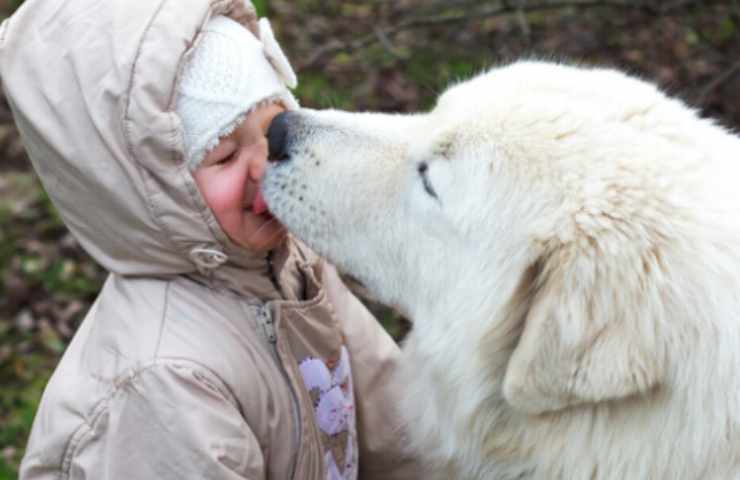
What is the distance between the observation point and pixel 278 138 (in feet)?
7.89

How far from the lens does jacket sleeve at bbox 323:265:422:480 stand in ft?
9.64

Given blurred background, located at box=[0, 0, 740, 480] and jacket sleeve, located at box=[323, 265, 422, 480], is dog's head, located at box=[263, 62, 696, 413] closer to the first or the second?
jacket sleeve, located at box=[323, 265, 422, 480]

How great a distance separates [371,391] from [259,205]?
2.66 feet

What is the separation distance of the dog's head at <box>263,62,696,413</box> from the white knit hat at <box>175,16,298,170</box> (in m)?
0.13

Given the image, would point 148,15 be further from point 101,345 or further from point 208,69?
point 101,345

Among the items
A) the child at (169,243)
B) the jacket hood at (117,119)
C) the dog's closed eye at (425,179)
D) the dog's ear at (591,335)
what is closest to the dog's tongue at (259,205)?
the child at (169,243)

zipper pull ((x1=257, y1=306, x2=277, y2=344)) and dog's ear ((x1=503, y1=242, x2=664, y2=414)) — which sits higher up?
dog's ear ((x1=503, y1=242, x2=664, y2=414))

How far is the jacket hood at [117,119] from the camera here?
2.19m

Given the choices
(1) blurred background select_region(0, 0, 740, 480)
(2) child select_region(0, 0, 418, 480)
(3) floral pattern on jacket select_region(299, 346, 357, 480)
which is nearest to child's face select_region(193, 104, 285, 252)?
(2) child select_region(0, 0, 418, 480)

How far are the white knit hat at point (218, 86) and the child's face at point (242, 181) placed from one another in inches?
1.7

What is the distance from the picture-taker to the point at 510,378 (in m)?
1.98

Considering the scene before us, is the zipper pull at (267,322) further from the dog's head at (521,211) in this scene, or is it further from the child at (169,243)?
the dog's head at (521,211)

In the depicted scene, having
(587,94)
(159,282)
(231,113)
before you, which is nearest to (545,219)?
(587,94)

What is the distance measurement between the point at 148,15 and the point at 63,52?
0.73ft
